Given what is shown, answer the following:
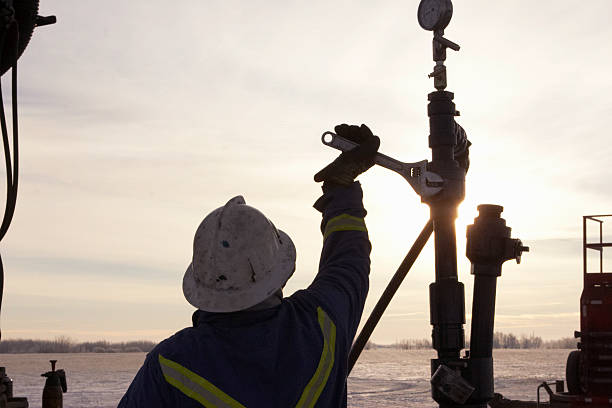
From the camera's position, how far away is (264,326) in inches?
89.9

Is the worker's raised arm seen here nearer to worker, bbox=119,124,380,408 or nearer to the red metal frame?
worker, bbox=119,124,380,408

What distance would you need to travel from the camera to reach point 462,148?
4945mm

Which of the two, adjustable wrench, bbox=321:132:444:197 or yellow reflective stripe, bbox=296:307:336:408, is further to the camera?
adjustable wrench, bbox=321:132:444:197

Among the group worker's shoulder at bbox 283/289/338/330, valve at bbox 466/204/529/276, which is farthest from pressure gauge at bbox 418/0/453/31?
worker's shoulder at bbox 283/289/338/330

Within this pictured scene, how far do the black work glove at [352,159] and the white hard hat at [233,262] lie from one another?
0.72m

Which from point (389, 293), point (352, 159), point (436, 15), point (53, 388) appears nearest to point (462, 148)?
point (436, 15)

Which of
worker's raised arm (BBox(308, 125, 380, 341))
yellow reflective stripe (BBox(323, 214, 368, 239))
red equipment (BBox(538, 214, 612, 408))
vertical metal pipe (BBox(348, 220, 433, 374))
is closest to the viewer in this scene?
worker's raised arm (BBox(308, 125, 380, 341))

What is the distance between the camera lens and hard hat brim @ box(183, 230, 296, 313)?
226cm

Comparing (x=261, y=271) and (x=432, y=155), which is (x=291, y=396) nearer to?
(x=261, y=271)

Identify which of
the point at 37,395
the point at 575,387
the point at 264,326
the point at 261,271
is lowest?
the point at 37,395

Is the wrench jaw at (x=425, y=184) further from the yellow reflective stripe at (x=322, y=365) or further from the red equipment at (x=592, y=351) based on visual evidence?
the red equipment at (x=592, y=351)

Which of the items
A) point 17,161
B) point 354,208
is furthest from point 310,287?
point 17,161

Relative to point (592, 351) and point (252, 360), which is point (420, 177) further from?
point (592, 351)

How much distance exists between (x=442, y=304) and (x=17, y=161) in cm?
258
